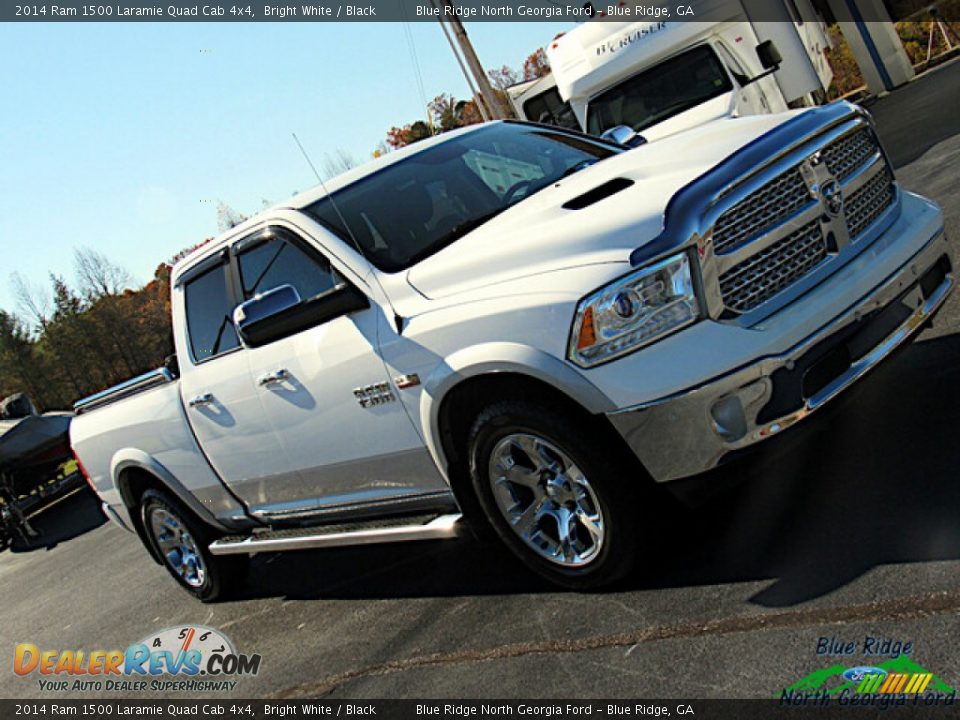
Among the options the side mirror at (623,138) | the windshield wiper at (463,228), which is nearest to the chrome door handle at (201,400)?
the windshield wiper at (463,228)

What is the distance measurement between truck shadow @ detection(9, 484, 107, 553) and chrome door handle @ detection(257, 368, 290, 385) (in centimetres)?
739

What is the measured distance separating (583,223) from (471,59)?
20.0 m

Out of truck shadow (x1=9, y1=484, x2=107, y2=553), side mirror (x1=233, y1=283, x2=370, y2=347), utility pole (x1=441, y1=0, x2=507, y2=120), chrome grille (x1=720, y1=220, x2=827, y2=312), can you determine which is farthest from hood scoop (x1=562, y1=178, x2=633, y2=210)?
utility pole (x1=441, y1=0, x2=507, y2=120)

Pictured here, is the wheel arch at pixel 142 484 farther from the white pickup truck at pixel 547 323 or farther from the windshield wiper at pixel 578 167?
the windshield wiper at pixel 578 167

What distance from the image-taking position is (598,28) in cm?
1414

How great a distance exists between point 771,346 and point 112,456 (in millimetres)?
Answer: 4802

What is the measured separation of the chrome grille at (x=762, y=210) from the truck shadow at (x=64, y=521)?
9.81 meters

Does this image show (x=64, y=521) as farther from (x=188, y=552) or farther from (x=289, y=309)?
(x=289, y=309)

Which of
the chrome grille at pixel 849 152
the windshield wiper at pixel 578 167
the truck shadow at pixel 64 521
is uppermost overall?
the windshield wiper at pixel 578 167

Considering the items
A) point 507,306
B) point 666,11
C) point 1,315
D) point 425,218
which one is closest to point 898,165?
point 666,11

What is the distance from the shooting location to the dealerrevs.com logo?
577cm

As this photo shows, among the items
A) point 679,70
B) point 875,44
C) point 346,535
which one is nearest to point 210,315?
point 346,535

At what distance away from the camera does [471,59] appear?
23.3m

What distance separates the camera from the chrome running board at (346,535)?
481cm
